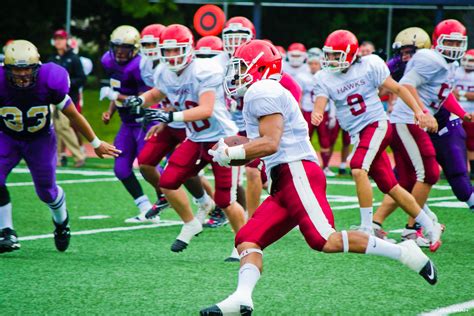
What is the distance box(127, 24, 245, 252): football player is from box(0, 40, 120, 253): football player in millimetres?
677

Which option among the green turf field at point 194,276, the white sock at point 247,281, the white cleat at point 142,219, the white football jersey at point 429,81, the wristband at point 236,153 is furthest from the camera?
the white cleat at point 142,219

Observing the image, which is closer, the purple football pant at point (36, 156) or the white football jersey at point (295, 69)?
the purple football pant at point (36, 156)

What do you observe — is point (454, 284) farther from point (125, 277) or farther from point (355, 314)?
point (125, 277)

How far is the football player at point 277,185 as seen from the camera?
5.18 metres

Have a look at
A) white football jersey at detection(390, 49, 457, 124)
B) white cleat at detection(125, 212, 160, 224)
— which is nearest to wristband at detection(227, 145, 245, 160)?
white football jersey at detection(390, 49, 457, 124)

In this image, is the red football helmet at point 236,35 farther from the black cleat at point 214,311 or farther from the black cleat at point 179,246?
the black cleat at point 214,311

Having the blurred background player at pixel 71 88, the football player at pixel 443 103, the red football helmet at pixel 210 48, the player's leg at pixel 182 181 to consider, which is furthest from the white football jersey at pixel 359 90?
the blurred background player at pixel 71 88

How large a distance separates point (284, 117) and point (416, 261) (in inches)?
43.1

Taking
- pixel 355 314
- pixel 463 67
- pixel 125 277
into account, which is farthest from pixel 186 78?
pixel 463 67

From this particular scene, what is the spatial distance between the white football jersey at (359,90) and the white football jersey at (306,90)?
6.56 meters

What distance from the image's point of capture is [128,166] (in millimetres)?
9602

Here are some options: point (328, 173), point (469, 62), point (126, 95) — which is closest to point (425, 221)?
point (126, 95)

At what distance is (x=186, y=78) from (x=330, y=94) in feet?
4.02

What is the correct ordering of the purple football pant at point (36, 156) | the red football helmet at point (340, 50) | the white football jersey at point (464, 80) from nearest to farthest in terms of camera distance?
1. the purple football pant at point (36, 156)
2. the red football helmet at point (340, 50)
3. the white football jersey at point (464, 80)
